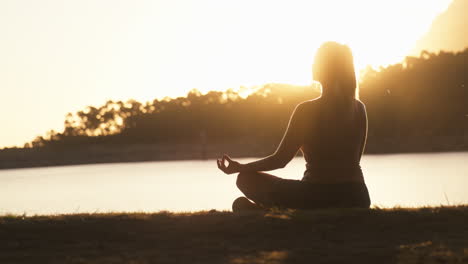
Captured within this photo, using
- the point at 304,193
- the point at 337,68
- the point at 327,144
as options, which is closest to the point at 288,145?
the point at 327,144

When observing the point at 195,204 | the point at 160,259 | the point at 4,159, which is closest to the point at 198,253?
the point at 160,259

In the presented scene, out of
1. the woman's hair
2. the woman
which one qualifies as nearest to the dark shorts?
the woman

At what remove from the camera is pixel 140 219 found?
164 inches

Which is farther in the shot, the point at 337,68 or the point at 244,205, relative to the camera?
the point at 244,205

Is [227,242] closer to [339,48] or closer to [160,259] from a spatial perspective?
[160,259]

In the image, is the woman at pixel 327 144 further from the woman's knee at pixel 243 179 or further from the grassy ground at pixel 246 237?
the grassy ground at pixel 246 237

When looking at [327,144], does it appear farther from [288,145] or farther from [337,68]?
[337,68]

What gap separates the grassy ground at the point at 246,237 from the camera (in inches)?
124

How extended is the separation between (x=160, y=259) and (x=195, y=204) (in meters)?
13.9

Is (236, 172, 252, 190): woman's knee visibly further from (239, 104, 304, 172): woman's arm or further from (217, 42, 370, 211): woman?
(239, 104, 304, 172): woman's arm

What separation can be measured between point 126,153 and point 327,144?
6524 cm

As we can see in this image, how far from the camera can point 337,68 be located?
13.9 ft

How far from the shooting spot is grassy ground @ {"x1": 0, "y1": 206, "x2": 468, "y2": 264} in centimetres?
315

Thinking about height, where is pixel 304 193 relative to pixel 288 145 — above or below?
below
